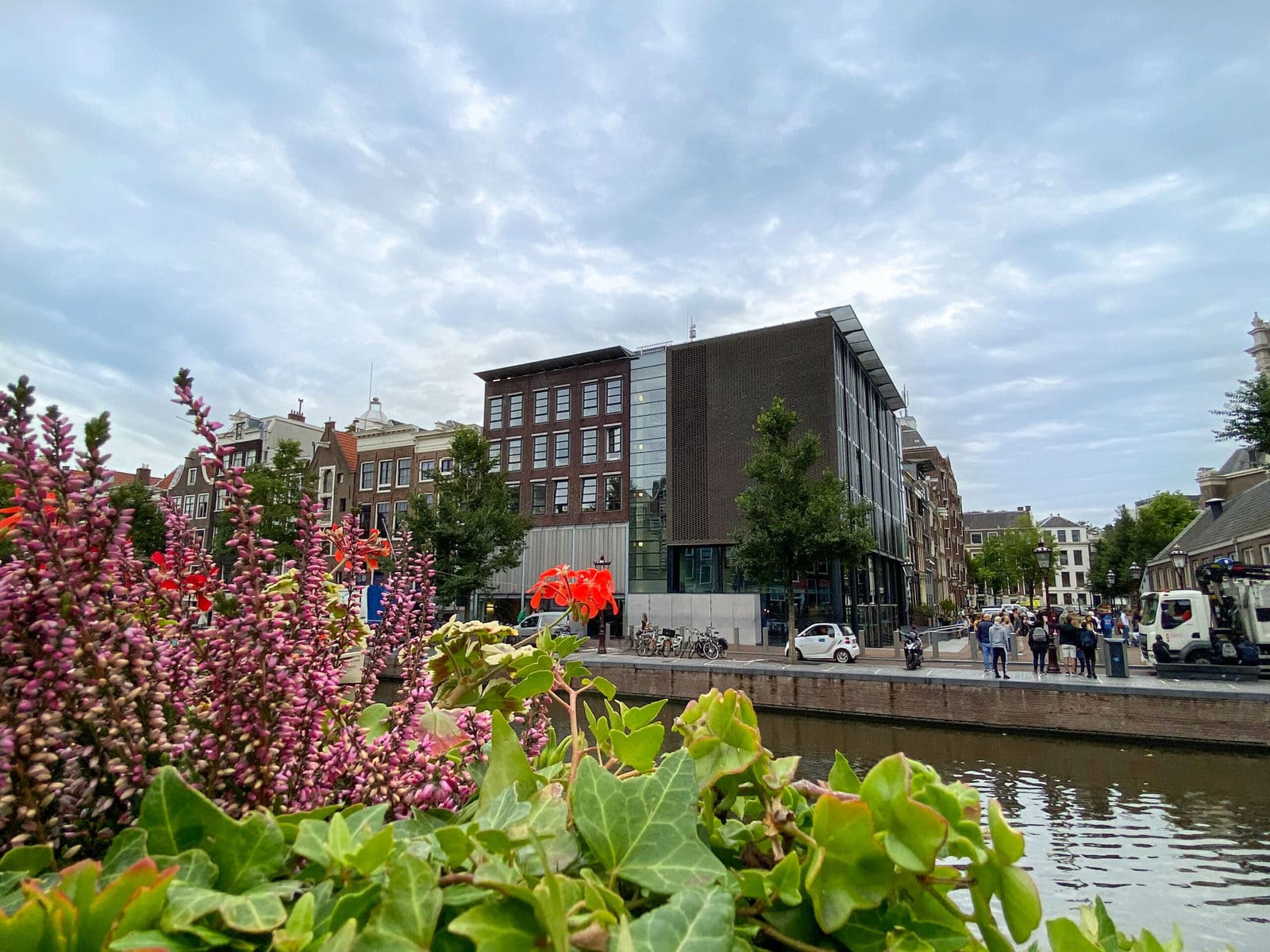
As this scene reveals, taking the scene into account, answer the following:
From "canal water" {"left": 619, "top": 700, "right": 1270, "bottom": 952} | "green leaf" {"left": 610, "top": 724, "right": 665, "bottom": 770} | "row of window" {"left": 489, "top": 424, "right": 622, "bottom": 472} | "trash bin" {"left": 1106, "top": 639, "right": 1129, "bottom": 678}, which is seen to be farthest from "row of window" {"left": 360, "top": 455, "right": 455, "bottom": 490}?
"green leaf" {"left": 610, "top": 724, "right": 665, "bottom": 770}

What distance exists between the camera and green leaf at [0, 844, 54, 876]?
695mm

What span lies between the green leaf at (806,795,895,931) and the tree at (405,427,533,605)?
26.3 m

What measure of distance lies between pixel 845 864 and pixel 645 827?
22 centimetres

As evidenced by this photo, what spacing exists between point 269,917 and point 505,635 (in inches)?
53.1

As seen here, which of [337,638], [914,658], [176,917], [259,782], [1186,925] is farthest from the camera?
[914,658]

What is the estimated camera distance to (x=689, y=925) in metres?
0.61

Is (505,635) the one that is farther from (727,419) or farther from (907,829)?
(727,419)

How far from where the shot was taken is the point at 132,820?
2.80ft

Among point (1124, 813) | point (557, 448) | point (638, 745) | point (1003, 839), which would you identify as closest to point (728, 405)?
point (557, 448)

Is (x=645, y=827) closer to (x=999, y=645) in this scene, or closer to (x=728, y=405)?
(x=999, y=645)

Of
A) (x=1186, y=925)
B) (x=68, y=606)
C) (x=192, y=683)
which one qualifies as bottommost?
(x=1186, y=925)

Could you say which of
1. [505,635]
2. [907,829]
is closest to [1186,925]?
[505,635]

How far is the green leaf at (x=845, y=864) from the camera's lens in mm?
700

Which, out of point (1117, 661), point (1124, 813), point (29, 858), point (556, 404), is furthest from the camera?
point (556, 404)
